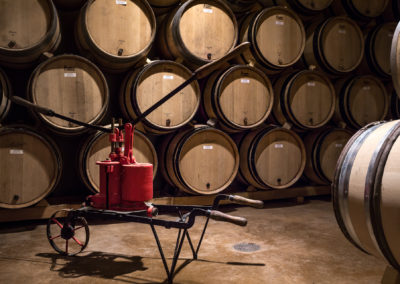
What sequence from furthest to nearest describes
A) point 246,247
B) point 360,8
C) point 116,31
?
point 360,8 < point 116,31 < point 246,247

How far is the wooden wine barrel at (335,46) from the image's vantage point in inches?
212

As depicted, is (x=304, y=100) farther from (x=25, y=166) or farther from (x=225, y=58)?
(x=25, y=166)

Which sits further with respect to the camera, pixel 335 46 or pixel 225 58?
pixel 335 46

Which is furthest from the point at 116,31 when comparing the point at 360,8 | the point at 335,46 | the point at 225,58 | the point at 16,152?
the point at 360,8

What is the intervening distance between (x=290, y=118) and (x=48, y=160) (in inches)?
122

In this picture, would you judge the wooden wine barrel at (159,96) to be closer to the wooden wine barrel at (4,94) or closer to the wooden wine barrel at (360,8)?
the wooden wine barrel at (4,94)

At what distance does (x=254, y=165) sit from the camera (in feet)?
15.6

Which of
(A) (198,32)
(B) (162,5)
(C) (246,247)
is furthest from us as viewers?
(B) (162,5)

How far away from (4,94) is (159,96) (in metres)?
1.58

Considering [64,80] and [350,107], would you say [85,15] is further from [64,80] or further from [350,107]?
[350,107]

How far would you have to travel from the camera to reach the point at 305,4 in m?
5.44

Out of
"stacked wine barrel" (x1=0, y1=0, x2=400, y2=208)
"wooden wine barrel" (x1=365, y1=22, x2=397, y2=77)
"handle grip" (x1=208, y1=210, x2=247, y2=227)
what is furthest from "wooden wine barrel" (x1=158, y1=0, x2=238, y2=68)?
"handle grip" (x1=208, y1=210, x2=247, y2=227)

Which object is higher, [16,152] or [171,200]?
[16,152]

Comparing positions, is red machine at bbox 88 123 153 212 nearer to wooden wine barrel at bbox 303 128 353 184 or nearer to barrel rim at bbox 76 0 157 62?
barrel rim at bbox 76 0 157 62
